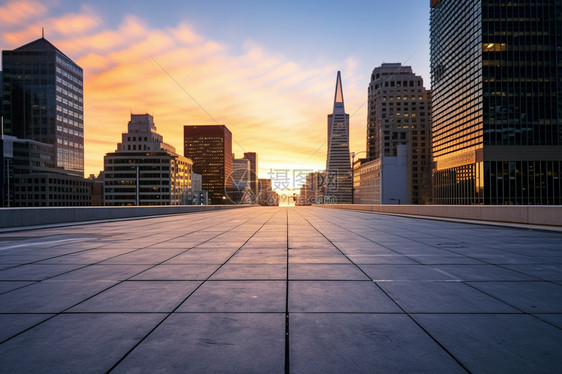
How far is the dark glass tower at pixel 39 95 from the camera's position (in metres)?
164

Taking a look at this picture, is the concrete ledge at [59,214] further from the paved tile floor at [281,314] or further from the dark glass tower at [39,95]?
the dark glass tower at [39,95]

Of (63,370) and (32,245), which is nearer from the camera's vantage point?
(63,370)

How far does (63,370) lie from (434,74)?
157269 millimetres

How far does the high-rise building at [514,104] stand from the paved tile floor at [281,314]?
106 meters

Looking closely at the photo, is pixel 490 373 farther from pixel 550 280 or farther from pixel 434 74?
pixel 434 74

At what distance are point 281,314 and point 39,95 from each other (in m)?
206

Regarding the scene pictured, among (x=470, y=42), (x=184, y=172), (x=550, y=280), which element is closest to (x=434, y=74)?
(x=470, y=42)

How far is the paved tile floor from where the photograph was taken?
3.10 meters

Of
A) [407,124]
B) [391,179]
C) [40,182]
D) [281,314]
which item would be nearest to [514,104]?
[391,179]

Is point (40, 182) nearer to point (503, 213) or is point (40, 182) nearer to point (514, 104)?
point (503, 213)

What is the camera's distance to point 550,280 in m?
5.98

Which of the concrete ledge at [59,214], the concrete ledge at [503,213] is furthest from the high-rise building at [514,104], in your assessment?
the concrete ledge at [59,214]

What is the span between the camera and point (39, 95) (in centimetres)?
16312

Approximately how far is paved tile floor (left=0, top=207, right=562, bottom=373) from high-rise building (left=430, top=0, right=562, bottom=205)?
10647 cm
